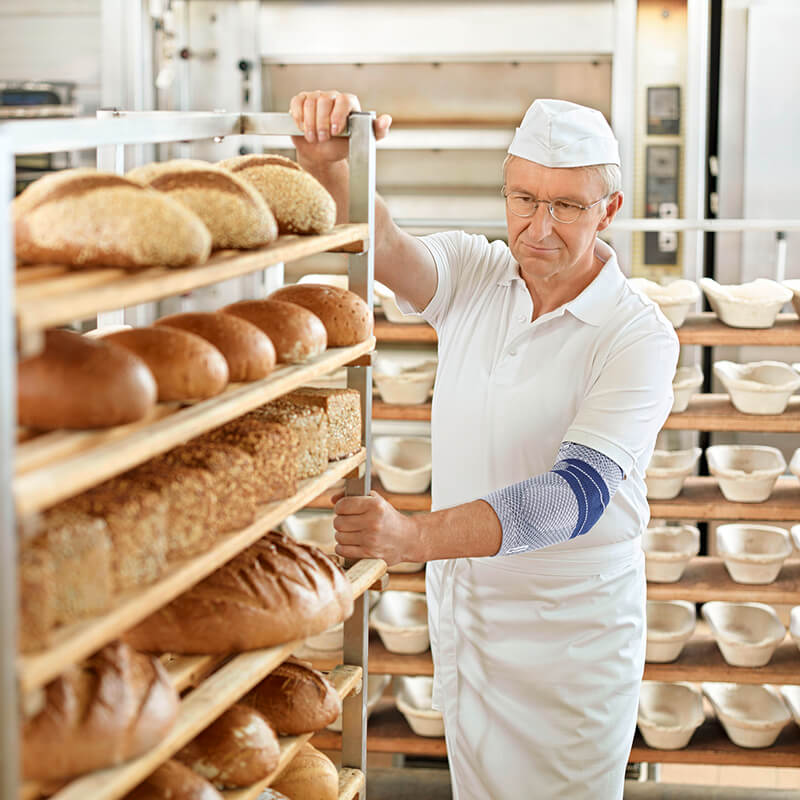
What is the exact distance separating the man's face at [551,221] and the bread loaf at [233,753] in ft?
3.05

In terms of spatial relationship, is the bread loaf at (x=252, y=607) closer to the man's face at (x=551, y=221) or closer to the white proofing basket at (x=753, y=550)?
the man's face at (x=551, y=221)

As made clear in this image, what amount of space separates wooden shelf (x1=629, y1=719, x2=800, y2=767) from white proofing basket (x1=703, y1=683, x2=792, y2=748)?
2cm

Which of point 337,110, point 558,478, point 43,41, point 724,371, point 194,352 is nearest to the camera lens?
point 194,352

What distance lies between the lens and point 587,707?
210 centimetres

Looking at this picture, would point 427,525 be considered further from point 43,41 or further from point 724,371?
point 43,41

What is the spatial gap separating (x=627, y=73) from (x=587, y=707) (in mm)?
2240

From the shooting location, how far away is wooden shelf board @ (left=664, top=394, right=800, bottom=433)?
9.94 ft

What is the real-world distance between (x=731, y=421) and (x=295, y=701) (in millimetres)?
1885

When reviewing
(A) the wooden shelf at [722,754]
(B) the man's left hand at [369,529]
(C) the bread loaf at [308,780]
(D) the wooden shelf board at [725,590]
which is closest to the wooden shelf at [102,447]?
(B) the man's left hand at [369,529]

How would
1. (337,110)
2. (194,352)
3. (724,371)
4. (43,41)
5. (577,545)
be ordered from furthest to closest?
(43,41) → (724,371) → (577,545) → (337,110) → (194,352)

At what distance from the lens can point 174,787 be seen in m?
1.26

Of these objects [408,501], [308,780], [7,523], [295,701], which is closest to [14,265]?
[7,523]

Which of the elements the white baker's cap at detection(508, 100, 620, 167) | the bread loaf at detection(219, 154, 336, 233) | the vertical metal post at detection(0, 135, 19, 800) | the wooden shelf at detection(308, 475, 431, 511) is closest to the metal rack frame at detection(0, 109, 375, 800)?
the vertical metal post at detection(0, 135, 19, 800)

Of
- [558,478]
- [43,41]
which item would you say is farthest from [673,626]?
[43,41]
